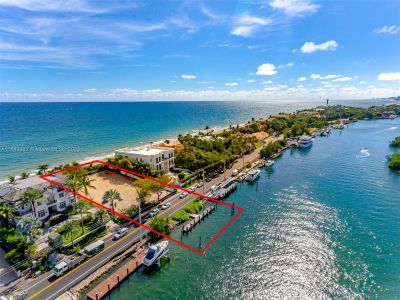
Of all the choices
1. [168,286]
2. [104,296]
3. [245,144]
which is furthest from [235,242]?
[245,144]

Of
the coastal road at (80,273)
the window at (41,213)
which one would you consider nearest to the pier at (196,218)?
the coastal road at (80,273)

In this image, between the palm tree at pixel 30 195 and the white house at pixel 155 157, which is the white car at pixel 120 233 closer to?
the palm tree at pixel 30 195

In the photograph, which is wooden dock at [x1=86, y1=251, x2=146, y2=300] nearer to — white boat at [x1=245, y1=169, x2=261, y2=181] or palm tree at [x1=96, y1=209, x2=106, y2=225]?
palm tree at [x1=96, y1=209, x2=106, y2=225]

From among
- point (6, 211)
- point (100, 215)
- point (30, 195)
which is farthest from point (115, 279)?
point (6, 211)

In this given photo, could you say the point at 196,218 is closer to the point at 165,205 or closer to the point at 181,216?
the point at 181,216

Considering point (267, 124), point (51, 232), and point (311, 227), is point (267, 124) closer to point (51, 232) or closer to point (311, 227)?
point (311, 227)

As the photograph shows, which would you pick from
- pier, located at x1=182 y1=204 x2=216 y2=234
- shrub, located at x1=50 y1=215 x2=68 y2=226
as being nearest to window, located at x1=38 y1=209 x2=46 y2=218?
shrub, located at x1=50 y1=215 x2=68 y2=226
